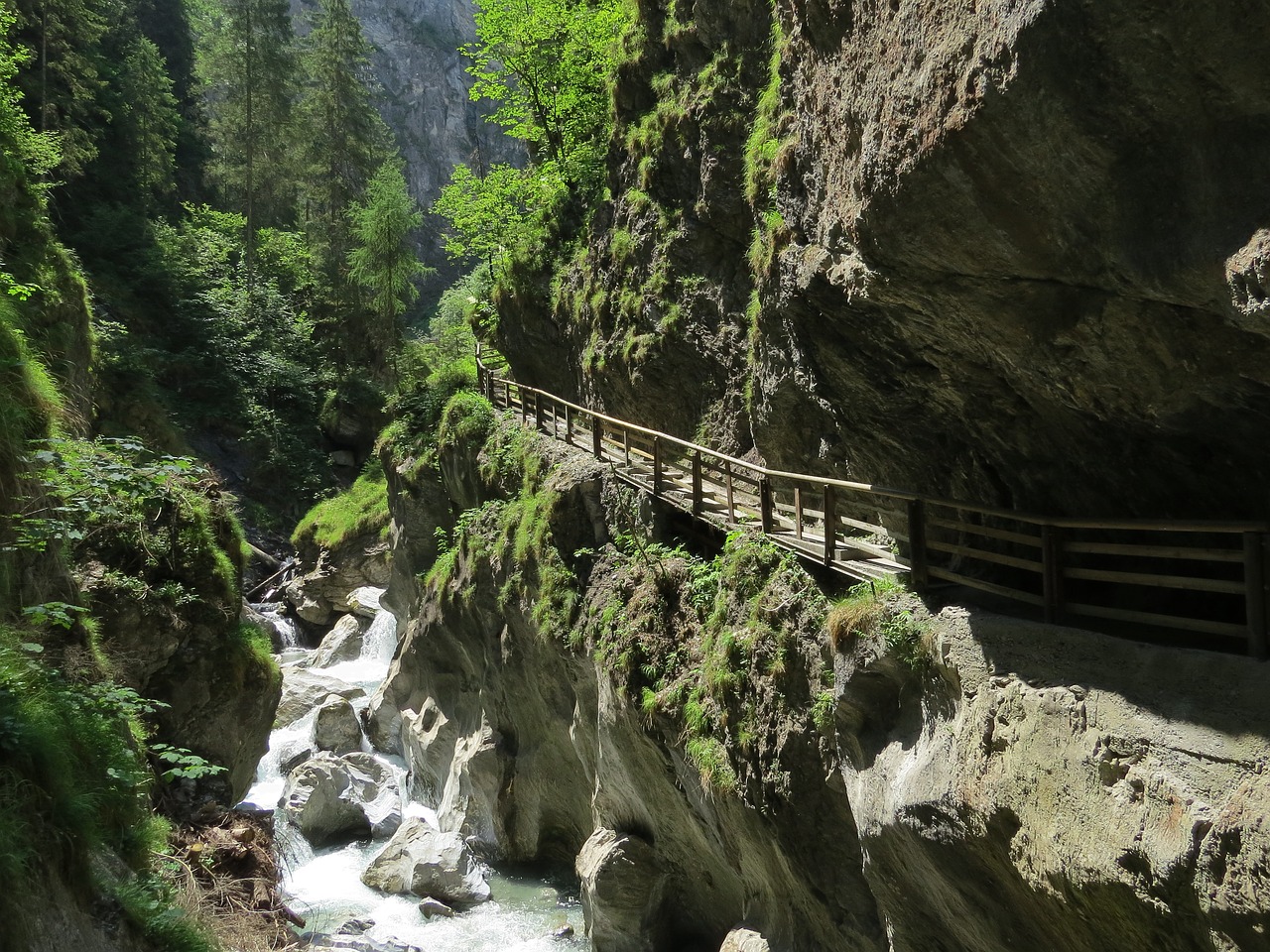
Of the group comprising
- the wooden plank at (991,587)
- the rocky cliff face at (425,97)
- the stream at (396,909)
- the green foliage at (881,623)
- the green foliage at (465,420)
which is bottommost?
the stream at (396,909)

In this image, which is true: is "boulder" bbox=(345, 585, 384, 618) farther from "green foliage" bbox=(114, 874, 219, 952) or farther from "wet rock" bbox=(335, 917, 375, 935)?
"green foliage" bbox=(114, 874, 219, 952)

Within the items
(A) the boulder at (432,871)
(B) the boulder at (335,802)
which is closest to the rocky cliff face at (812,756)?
(A) the boulder at (432,871)

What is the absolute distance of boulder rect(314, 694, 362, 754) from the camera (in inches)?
768

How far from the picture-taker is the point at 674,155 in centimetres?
1477

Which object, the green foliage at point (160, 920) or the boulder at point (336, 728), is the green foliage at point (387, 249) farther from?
the green foliage at point (160, 920)

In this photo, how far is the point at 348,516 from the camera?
29562 mm

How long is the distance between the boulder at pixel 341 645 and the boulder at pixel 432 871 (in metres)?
11.1

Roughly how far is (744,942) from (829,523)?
15.9 ft

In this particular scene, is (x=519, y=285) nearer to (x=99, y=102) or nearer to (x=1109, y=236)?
(x=1109, y=236)

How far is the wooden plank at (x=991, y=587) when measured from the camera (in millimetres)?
6219

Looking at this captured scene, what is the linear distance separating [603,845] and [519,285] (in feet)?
41.9

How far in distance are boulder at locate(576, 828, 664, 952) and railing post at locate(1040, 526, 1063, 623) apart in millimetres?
7320

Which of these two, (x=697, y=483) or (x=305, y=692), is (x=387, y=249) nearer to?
(x=305, y=692)

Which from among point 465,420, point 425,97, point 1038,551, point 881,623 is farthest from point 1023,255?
point 425,97
